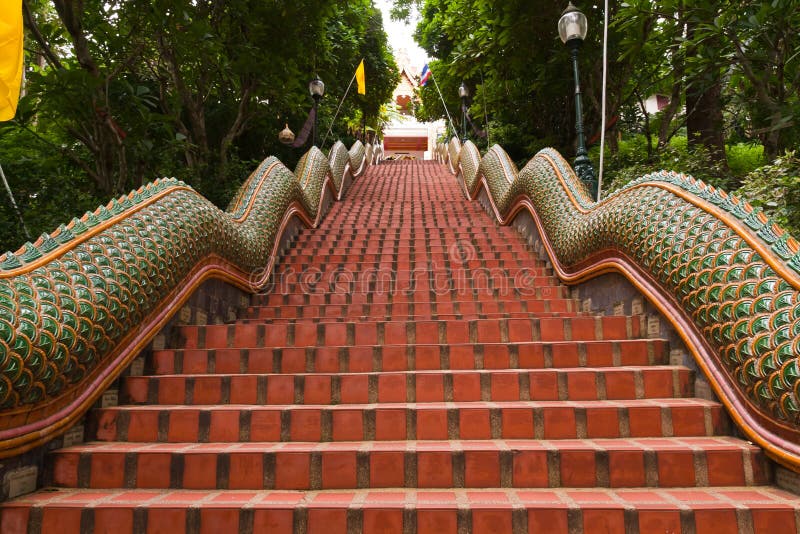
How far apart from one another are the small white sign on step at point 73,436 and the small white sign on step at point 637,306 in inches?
141

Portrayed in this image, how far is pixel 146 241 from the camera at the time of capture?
122 inches

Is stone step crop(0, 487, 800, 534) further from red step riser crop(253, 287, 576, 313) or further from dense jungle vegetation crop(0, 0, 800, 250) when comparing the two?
dense jungle vegetation crop(0, 0, 800, 250)

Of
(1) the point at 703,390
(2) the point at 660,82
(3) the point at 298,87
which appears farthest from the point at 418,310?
(2) the point at 660,82

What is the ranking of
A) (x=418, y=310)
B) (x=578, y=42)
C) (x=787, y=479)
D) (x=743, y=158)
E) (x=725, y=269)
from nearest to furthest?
(x=787, y=479), (x=725, y=269), (x=418, y=310), (x=578, y=42), (x=743, y=158)

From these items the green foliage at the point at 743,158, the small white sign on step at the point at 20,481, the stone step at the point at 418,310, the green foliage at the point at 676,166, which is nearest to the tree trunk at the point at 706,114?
the green foliage at the point at 676,166

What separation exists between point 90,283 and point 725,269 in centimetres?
342

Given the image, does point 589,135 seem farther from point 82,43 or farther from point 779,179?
point 82,43

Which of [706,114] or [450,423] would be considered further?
[706,114]

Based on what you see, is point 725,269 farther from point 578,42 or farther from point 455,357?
point 578,42

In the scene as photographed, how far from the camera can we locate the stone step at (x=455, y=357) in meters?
3.02

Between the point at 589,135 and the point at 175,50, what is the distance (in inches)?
321

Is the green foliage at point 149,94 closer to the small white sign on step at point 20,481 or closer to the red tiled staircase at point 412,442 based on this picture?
the red tiled staircase at point 412,442

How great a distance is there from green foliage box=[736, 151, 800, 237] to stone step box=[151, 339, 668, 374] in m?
1.86

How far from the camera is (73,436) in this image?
2.47 metres
